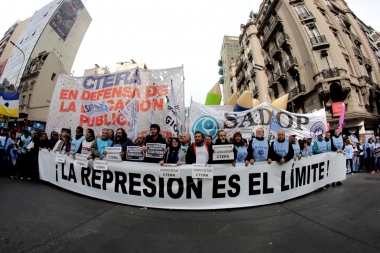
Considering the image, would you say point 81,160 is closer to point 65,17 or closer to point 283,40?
point 283,40

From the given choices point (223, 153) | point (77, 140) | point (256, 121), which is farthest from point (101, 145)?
point (256, 121)

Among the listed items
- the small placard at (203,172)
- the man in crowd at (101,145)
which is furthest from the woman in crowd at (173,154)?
the man in crowd at (101,145)

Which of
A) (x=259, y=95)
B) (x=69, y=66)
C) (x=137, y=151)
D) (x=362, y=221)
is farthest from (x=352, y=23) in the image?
(x=69, y=66)

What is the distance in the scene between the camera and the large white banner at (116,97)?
4.97 metres

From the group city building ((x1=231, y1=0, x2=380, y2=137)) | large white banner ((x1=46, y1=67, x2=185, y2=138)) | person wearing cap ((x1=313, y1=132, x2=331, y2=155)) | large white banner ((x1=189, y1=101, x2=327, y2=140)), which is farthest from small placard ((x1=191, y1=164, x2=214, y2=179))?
city building ((x1=231, y1=0, x2=380, y2=137))

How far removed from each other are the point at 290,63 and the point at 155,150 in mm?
21065

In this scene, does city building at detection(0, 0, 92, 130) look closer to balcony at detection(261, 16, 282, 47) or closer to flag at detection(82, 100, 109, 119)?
flag at detection(82, 100, 109, 119)

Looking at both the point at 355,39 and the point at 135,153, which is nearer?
the point at 135,153

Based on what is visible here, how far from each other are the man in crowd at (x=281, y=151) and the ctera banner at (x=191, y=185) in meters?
0.16

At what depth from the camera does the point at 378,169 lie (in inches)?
345

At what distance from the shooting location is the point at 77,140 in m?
4.84

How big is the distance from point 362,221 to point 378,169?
849 cm

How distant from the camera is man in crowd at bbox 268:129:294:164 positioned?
4.15 metres

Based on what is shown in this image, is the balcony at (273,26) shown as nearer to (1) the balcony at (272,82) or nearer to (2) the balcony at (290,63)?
(2) the balcony at (290,63)
